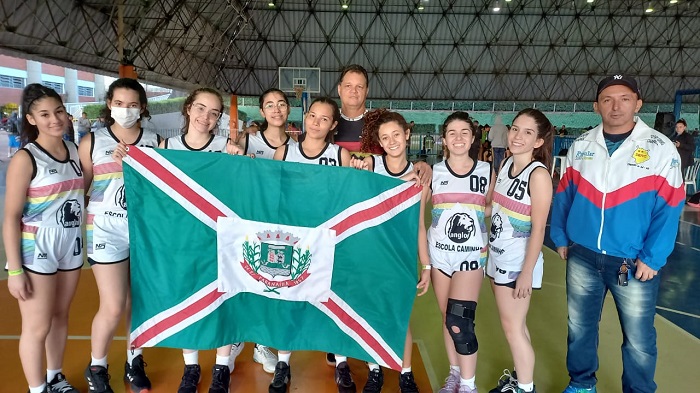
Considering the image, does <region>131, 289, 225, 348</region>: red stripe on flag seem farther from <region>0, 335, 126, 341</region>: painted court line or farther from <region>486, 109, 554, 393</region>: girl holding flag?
<region>486, 109, 554, 393</region>: girl holding flag

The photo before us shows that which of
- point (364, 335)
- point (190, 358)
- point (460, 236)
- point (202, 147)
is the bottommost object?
point (190, 358)

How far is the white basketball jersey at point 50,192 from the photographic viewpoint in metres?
2.28

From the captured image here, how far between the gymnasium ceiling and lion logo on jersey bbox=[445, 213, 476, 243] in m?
18.4

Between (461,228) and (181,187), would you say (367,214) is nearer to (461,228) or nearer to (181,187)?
(461,228)

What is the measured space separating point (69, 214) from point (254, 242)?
103 centimetres

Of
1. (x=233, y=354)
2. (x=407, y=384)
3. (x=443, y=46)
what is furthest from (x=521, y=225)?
(x=443, y=46)

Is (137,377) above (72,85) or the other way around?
the other way around

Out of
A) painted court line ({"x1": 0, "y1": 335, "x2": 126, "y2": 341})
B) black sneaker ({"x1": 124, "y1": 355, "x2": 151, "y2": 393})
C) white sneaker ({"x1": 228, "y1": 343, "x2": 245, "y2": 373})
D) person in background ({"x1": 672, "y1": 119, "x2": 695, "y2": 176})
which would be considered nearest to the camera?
black sneaker ({"x1": 124, "y1": 355, "x2": 151, "y2": 393})

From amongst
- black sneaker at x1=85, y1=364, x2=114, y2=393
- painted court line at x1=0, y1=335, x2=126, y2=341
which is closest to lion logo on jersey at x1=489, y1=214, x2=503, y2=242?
black sneaker at x1=85, y1=364, x2=114, y2=393

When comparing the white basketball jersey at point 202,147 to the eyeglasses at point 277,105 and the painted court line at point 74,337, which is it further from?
the painted court line at point 74,337

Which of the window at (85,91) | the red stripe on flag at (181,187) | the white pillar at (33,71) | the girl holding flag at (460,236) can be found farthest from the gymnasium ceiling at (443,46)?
the girl holding flag at (460,236)

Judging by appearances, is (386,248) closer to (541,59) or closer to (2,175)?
(2,175)

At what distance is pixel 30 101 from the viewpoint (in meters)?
2.29

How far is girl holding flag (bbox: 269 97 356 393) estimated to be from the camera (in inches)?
105
